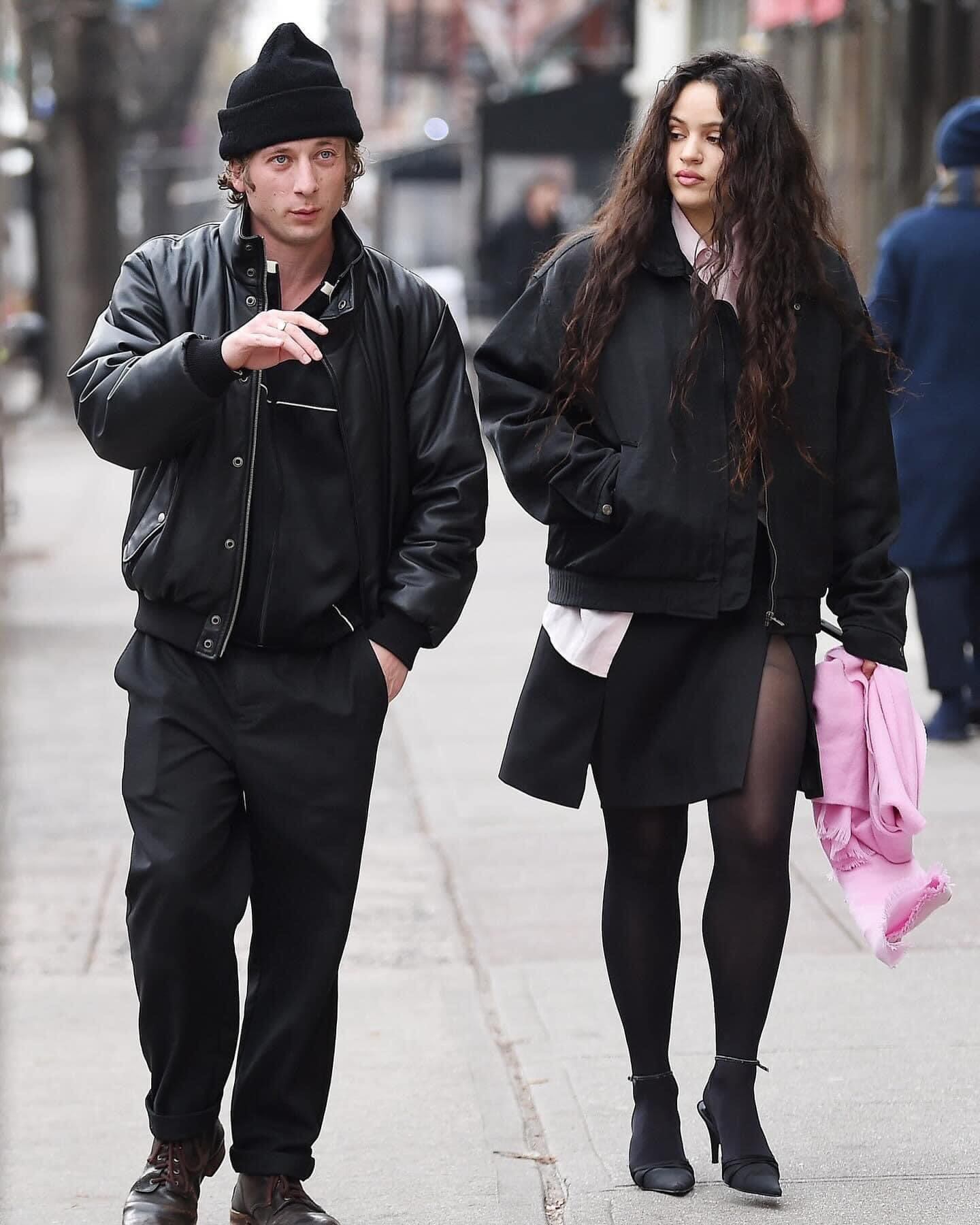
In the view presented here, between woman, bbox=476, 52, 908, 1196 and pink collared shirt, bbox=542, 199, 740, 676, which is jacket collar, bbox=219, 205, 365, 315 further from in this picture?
pink collared shirt, bbox=542, 199, 740, 676

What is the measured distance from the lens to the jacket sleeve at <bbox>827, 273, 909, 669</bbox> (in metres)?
3.92

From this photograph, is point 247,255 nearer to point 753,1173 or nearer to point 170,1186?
point 170,1186

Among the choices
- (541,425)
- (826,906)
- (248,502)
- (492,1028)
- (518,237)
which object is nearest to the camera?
(248,502)

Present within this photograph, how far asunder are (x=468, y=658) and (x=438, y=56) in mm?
42994

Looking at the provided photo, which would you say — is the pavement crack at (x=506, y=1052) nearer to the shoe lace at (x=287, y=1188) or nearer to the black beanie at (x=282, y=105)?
the shoe lace at (x=287, y=1188)

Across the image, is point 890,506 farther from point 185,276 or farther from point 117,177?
point 117,177

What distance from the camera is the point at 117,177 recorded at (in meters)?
27.7

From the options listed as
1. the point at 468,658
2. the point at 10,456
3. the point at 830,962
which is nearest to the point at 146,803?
the point at 830,962

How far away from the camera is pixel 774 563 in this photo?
3.84m

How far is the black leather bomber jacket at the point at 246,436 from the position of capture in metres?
3.59

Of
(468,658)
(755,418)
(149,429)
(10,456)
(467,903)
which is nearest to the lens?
(149,429)

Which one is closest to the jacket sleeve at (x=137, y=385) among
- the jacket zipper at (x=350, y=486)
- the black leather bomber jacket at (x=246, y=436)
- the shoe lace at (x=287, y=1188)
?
the black leather bomber jacket at (x=246, y=436)

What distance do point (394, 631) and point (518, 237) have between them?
17010 mm

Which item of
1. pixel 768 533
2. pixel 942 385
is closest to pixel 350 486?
pixel 768 533
